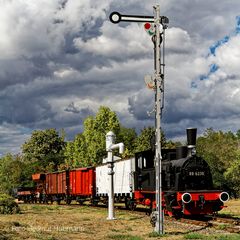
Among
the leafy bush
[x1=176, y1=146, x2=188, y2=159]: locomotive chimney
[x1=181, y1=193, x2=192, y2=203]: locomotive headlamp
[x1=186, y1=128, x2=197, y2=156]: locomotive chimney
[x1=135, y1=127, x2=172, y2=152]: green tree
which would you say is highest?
[x1=135, y1=127, x2=172, y2=152]: green tree

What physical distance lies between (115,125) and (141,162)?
4183cm

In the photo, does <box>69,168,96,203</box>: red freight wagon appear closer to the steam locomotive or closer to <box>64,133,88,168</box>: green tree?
the steam locomotive

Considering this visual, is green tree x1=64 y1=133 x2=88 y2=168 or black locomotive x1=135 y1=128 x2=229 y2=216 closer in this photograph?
black locomotive x1=135 y1=128 x2=229 y2=216

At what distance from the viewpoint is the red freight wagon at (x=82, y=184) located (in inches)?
1665

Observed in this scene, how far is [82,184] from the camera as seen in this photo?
1750 inches

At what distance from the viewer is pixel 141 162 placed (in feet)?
95.3

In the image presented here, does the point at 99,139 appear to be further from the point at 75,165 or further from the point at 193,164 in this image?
the point at 193,164

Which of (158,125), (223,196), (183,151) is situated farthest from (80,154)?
(158,125)

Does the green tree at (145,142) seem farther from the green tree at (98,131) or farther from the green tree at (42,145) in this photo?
the green tree at (42,145)

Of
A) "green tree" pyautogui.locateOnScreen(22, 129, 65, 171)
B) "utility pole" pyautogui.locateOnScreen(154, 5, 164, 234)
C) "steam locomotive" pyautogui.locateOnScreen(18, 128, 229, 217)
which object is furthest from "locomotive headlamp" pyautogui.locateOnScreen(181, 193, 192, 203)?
"green tree" pyautogui.locateOnScreen(22, 129, 65, 171)

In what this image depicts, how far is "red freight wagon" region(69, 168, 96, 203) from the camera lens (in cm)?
4228

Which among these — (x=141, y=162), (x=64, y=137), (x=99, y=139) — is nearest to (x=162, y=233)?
(x=141, y=162)

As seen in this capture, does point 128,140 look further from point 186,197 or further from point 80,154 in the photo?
point 186,197

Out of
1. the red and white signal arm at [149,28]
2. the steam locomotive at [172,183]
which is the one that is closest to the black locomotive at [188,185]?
the steam locomotive at [172,183]
